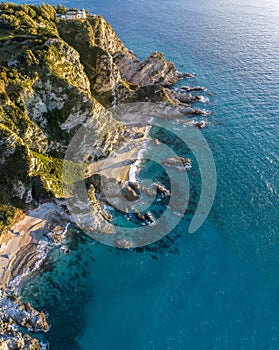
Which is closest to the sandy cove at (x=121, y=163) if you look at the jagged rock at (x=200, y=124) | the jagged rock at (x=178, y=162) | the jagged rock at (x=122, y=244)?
the jagged rock at (x=178, y=162)

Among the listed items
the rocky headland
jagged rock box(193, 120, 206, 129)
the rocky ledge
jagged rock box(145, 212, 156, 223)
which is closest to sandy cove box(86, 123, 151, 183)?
the rocky headland

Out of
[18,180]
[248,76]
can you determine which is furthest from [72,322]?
[248,76]

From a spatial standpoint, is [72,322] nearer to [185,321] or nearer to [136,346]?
[136,346]

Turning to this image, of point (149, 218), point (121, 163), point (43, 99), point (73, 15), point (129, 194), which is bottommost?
point (149, 218)

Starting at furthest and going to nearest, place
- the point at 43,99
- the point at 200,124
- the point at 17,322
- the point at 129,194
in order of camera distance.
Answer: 1. the point at 200,124
2. the point at 129,194
3. the point at 43,99
4. the point at 17,322

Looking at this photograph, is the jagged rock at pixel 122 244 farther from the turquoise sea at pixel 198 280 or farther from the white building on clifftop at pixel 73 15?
the white building on clifftop at pixel 73 15

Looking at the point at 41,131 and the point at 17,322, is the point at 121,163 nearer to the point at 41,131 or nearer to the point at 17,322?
the point at 41,131

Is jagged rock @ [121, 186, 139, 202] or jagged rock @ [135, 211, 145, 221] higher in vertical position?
jagged rock @ [121, 186, 139, 202]

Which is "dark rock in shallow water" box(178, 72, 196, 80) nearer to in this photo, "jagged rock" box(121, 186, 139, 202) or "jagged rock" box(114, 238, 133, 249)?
"jagged rock" box(121, 186, 139, 202)

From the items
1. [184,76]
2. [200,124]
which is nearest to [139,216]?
[200,124]

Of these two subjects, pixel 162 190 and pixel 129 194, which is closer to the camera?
pixel 129 194

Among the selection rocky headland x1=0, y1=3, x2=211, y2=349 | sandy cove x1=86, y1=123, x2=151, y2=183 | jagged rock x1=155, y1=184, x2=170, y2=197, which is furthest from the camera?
sandy cove x1=86, y1=123, x2=151, y2=183
